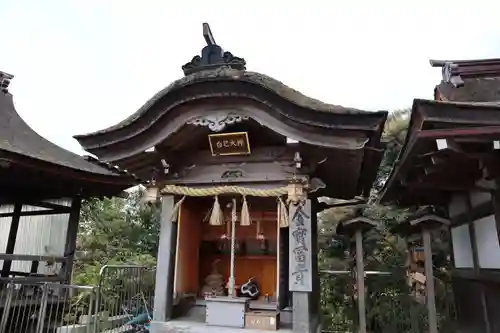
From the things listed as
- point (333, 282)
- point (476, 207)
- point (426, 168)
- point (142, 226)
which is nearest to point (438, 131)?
point (426, 168)

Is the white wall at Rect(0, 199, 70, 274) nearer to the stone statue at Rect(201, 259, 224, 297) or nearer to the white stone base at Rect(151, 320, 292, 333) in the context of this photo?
the stone statue at Rect(201, 259, 224, 297)

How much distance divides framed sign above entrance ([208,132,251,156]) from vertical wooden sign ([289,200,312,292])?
110cm

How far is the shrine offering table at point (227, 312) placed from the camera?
16.3 feet

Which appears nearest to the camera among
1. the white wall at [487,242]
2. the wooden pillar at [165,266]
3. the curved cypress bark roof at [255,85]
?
the curved cypress bark roof at [255,85]

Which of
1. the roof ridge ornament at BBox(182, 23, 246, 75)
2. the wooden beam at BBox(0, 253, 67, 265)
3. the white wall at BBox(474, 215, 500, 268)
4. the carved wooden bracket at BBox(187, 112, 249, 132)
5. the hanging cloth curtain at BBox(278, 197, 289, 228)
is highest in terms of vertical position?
the roof ridge ornament at BBox(182, 23, 246, 75)

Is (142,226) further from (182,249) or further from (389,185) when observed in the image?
(389,185)

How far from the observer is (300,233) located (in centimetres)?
502

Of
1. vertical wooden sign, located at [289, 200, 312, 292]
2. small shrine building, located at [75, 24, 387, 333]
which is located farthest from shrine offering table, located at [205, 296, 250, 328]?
vertical wooden sign, located at [289, 200, 312, 292]

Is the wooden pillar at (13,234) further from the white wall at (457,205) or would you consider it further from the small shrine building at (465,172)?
the white wall at (457,205)

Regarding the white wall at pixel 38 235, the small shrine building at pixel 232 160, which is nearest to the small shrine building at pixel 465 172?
the small shrine building at pixel 232 160

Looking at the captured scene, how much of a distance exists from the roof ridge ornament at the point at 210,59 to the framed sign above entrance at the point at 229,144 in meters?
1.23

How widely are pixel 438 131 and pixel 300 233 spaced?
2.29 meters

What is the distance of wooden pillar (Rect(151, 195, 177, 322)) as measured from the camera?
5242 mm

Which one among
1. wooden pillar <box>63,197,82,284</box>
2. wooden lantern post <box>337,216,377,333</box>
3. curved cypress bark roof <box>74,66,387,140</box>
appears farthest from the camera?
wooden pillar <box>63,197,82,284</box>
